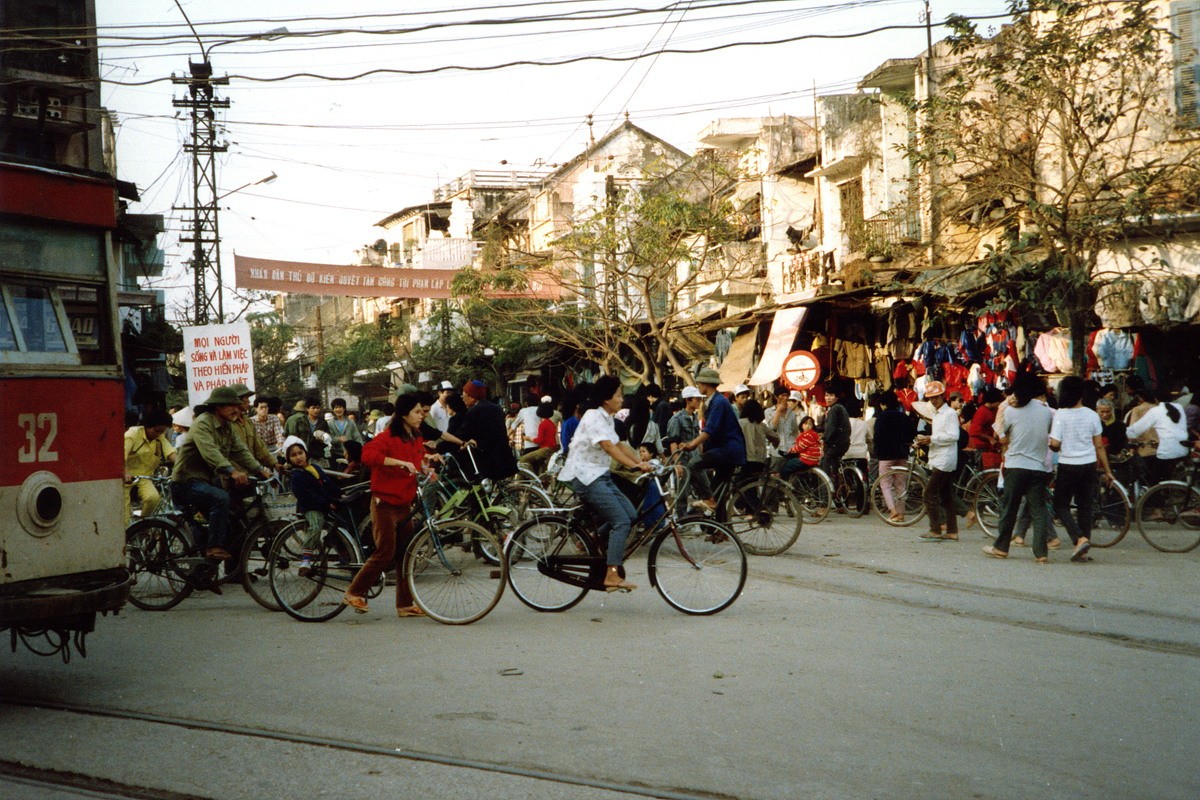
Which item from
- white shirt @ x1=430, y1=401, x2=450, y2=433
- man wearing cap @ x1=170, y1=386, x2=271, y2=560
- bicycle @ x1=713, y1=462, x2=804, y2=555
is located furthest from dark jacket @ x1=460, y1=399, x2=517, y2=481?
white shirt @ x1=430, y1=401, x2=450, y2=433

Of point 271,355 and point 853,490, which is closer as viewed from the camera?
point 853,490

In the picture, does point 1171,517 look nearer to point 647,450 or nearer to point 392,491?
point 647,450

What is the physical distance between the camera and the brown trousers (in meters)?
8.32

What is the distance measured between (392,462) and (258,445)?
2.67 m

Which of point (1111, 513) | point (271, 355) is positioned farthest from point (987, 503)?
point (271, 355)

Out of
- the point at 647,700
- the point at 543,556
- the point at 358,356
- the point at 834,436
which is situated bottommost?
the point at 647,700

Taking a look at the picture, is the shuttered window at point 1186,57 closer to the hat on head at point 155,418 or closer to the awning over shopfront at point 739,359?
the awning over shopfront at point 739,359

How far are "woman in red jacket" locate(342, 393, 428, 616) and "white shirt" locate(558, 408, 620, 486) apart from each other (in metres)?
1.12

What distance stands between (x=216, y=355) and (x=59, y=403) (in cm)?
1098

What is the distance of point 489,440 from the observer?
11.5 m

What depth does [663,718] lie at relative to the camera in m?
5.57

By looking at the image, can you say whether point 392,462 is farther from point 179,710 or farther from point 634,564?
point 634,564

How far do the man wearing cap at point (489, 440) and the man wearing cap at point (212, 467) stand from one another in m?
2.39

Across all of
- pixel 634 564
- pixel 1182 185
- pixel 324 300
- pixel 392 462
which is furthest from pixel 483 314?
pixel 324 300
